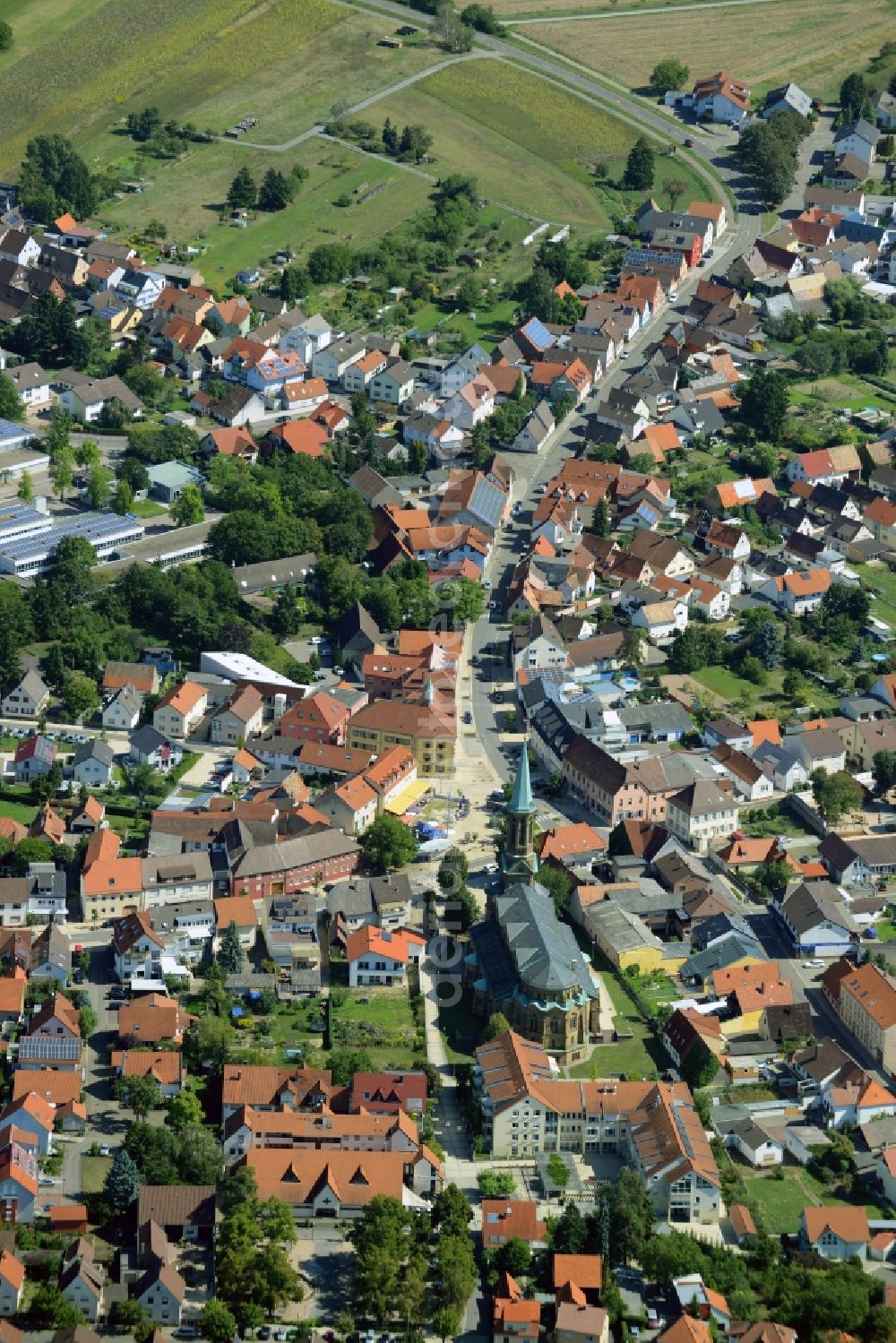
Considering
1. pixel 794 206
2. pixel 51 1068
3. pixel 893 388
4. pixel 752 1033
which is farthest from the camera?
pixel 794 206

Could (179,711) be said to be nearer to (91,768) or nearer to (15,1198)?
(91,768)

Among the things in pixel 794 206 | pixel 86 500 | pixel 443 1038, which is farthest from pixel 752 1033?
pixel 794 206

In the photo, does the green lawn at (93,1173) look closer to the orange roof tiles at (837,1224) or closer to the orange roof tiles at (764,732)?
the orange roof tiles at (837,1224)

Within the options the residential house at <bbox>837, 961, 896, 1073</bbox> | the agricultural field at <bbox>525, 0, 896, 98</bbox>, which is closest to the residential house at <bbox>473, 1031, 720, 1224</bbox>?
the residential house at <bbox>837, 961, 896, 1073</bbox>

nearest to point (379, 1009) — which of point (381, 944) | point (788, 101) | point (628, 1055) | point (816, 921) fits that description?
point (381, 944)

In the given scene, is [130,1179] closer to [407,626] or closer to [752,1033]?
[752,1033]

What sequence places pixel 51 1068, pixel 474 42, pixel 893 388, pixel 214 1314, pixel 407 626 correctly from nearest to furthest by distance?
pixel 214 1314, pixel 51 1068, pixel 407 626, pixel 893 388, pixel 474 42

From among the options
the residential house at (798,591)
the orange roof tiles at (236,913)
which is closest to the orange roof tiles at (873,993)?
the orange roof tiles at (236,913)
